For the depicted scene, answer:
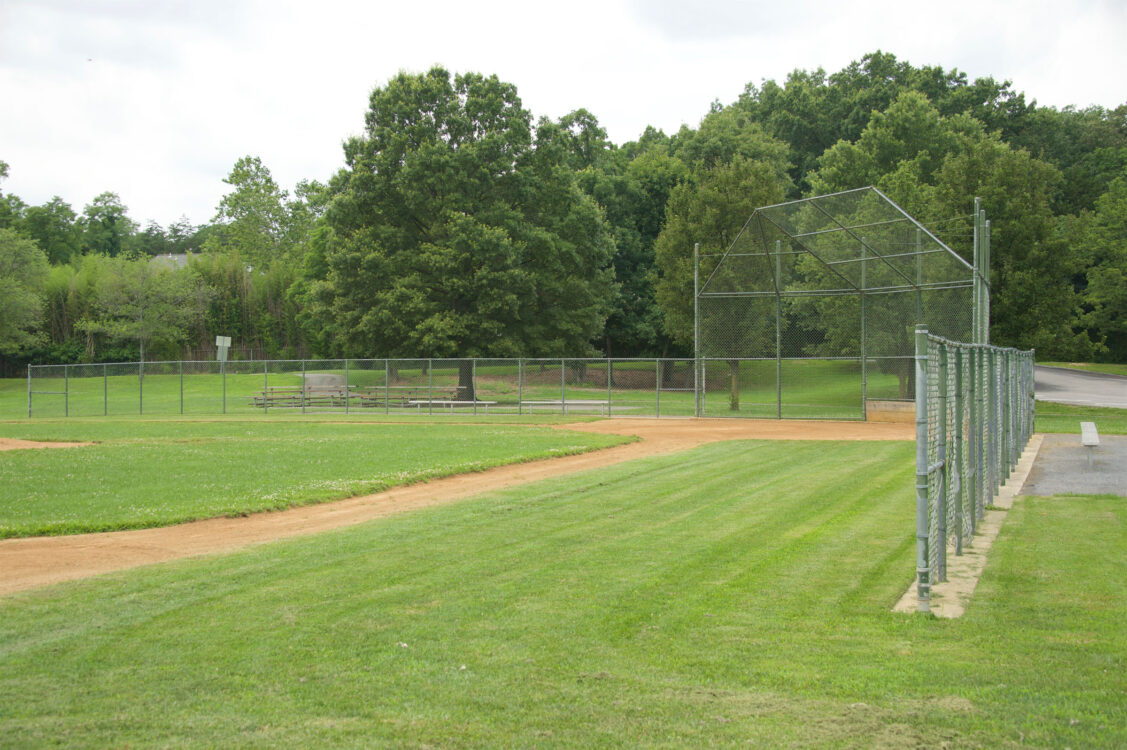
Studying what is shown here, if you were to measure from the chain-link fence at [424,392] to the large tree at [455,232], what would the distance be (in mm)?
1669

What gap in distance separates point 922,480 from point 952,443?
5.34 ft

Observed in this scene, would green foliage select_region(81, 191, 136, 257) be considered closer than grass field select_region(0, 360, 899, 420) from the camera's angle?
No

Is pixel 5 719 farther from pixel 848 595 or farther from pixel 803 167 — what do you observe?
pixel 803 167

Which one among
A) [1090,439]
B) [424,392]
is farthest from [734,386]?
[1090,439]

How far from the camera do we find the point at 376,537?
8.96 metres

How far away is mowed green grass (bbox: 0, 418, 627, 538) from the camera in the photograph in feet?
35.7

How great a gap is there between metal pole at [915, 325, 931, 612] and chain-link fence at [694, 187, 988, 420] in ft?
62.5

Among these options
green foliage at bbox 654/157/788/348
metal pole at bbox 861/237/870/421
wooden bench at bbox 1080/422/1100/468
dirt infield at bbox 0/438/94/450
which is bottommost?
dirt infield at bbox 0/438/94/450

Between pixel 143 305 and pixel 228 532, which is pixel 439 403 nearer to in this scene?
pixel 228 532

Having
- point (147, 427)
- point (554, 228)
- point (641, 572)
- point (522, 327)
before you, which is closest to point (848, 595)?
point (641, 572)

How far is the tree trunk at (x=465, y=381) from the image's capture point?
3501cm

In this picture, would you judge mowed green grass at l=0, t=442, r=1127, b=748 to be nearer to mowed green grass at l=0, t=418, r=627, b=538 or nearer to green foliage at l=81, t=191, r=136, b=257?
mowed green grass at l=0, t=418, r=627, b=538

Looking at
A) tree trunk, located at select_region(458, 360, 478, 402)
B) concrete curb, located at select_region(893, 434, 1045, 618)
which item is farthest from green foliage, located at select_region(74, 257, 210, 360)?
concrete curb, located at select_region(893, 434, 1045, 618)

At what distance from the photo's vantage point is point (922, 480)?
6.05 meters
